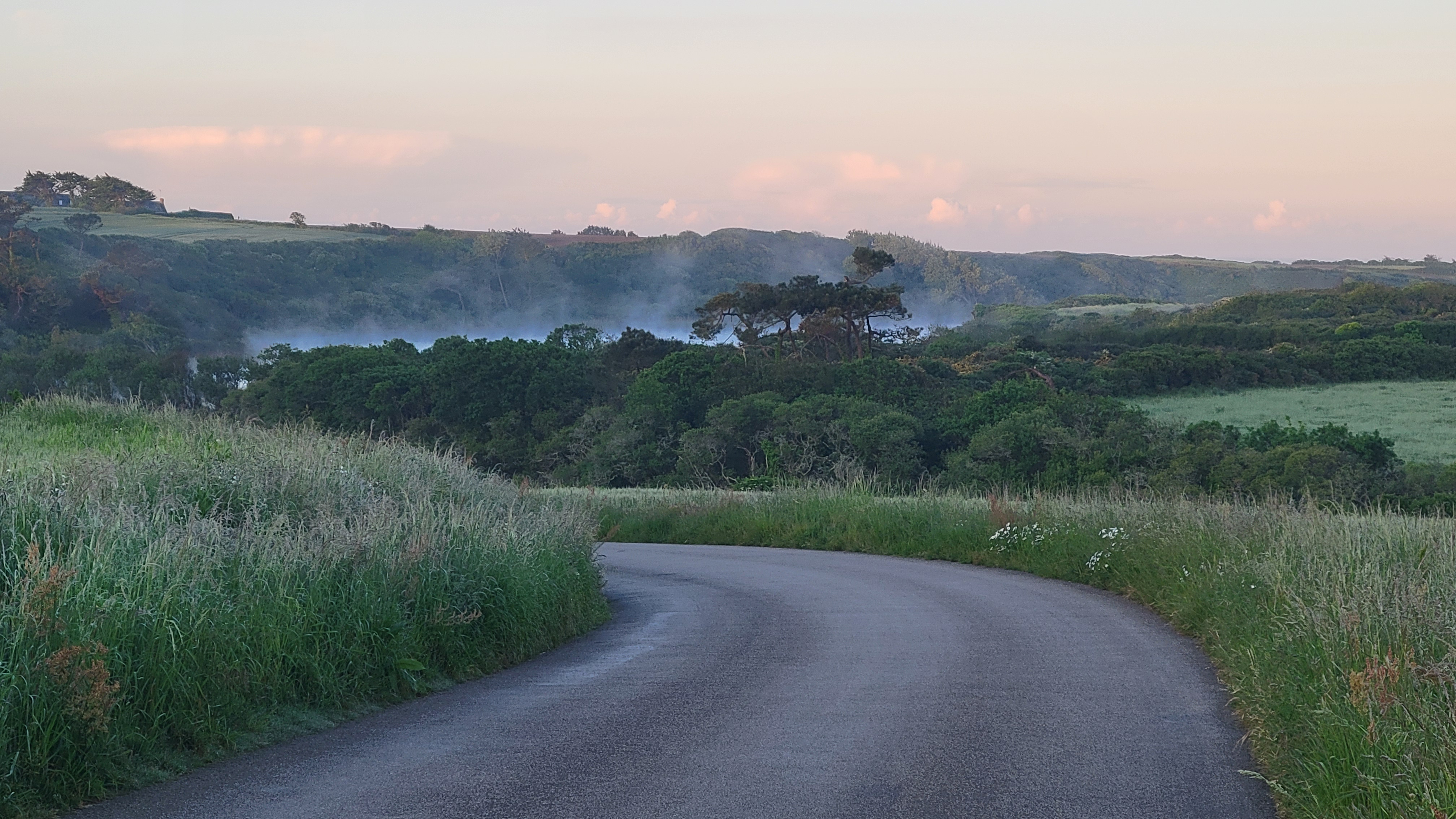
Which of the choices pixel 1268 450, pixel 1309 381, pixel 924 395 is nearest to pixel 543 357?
pixel 924 395

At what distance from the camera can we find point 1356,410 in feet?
195

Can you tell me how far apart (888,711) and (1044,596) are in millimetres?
7548

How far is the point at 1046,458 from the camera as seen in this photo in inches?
1838

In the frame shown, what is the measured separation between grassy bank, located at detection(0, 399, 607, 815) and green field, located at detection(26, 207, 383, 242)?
390ft

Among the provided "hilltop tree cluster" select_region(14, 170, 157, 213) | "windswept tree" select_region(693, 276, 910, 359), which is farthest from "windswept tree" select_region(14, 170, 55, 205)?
"windswept tree" select_region(693, 276, 910, 359)

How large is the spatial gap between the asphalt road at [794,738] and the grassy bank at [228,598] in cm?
33

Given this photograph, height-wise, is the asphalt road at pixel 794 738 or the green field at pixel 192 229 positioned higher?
the green field at pixel 192 229

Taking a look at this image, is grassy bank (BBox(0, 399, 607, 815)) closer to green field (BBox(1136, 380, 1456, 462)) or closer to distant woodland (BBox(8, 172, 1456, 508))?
distant woodland (BBox(8, 172, 1456, 508))

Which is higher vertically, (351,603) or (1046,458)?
(351,603)

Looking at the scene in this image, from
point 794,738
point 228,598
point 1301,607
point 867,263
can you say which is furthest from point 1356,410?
point 228,598

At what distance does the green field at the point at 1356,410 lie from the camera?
4944 centimetres

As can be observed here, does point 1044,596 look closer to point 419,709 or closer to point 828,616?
point 828,616

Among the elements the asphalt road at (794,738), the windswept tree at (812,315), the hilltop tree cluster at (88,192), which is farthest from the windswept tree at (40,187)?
the asphalt road at (794,738)

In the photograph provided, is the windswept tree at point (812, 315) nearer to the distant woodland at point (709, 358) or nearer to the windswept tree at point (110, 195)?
the distant woodland at point (709, 358)
